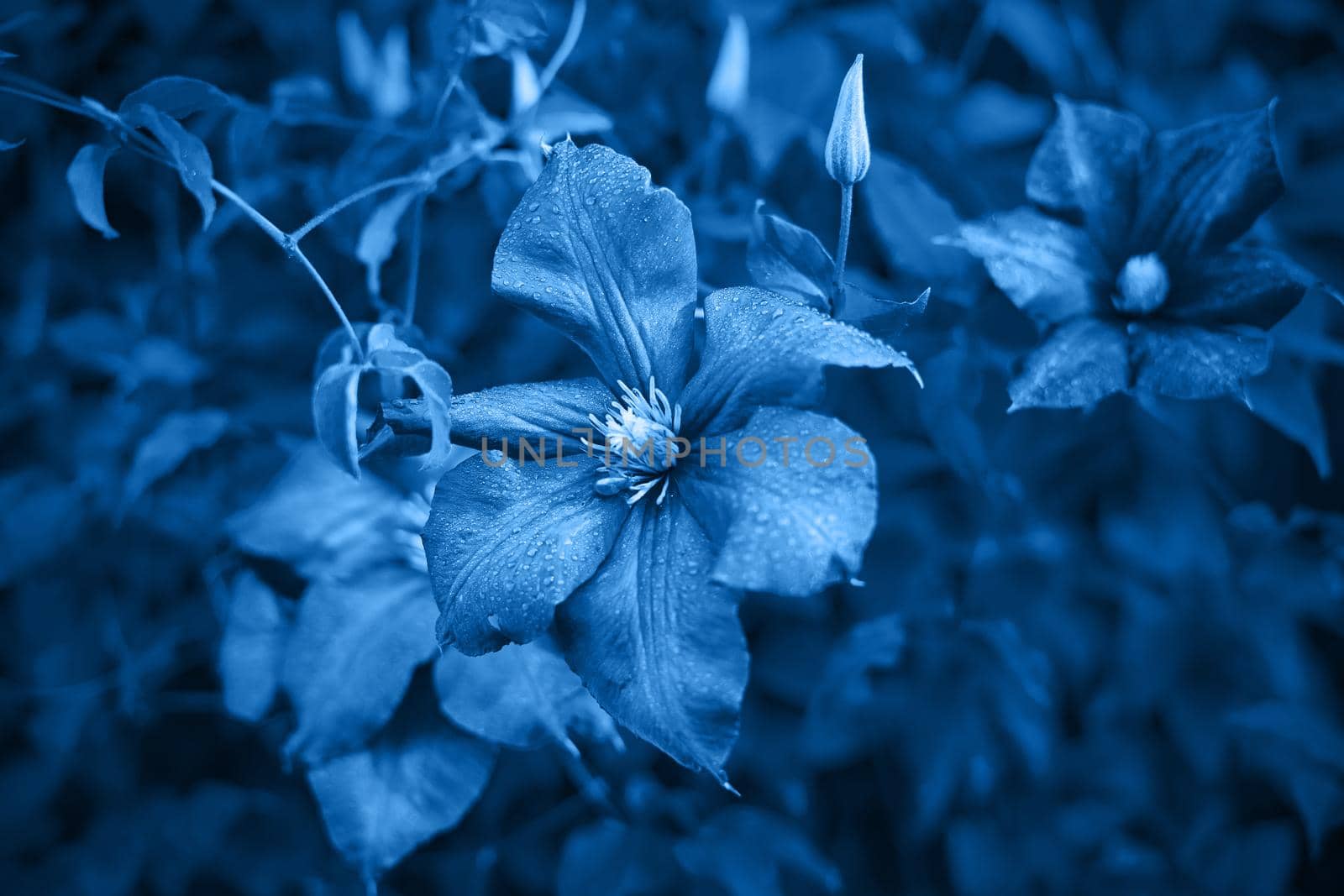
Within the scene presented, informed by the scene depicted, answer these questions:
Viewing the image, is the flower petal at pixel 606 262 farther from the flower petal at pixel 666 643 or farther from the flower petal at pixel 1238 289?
the flower petal at pixel 1238 289

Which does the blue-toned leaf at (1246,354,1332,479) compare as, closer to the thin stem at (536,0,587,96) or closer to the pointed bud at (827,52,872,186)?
the pointed bud at (827,52,872,186)

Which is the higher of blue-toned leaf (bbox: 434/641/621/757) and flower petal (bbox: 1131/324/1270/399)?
flower petal (bbox: 1131/324/1270/399)

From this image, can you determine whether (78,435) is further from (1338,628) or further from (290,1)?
(1338,628)

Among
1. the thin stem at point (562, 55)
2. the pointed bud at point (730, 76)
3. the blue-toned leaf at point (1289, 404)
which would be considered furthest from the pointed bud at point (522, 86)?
the blue-toned leaf at point (1289, 404)

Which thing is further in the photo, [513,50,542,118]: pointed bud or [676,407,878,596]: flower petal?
[513,50,542,118]: pointed bud

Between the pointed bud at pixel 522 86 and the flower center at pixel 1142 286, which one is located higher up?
the pointed bud at pixel 522 86

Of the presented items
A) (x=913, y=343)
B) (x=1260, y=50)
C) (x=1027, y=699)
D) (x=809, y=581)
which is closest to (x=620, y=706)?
(x=809, y=581)

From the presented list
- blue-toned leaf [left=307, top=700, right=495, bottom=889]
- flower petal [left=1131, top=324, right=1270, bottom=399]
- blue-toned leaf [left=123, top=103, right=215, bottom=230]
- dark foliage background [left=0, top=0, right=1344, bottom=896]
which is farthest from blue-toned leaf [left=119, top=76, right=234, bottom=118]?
flower petal [left=1131, top=324, right=1270, bottom=399]
